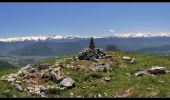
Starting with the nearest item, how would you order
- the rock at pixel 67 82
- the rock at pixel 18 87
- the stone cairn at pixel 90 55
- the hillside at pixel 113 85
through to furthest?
the hillside at pixel 113 85 → the rock at pixel 18 87 → the rock at pixel 67 82 → the stone cairn at pixel 90 55

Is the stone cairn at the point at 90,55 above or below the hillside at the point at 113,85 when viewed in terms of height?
below

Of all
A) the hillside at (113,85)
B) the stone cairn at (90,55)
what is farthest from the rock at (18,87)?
the stone cairn at (90,55)

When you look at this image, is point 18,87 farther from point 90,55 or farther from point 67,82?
point 90,55

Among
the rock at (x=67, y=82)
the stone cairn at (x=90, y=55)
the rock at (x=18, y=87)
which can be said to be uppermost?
the rock at (x=67, y=82)

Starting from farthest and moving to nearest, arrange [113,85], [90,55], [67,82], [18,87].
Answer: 1. [90,55]
2. [67,82]
3. [18,87]
4. [113,85]

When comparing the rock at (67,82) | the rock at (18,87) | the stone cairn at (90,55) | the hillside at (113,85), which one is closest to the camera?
the hillside at (113,85)

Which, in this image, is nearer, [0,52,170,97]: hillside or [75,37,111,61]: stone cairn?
[0,52,170,97]: hillside

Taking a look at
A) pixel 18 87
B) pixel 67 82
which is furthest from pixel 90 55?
pixel 18 87

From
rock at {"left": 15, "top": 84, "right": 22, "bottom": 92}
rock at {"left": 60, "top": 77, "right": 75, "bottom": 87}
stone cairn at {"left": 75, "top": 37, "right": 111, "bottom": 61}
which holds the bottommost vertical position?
stone cairn at {"left": 75, "top": 37, "right": 111, "bottom": 61}

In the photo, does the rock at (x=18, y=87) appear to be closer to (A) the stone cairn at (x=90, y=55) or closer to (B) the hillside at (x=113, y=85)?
(B) the hillside at (x=113, y=85)

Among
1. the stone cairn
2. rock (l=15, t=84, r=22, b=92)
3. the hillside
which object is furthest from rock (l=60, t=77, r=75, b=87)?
the stone cairn

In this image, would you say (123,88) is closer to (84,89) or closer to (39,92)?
(84,89)

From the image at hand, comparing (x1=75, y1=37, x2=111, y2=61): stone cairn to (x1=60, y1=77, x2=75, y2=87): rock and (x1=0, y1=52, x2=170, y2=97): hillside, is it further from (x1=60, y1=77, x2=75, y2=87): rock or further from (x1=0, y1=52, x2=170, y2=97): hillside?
(x1=60, y1=77, x2=75, y2=87): rock

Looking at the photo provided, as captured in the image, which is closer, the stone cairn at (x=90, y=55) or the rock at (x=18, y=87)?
the rock at (x=18, y=87)
